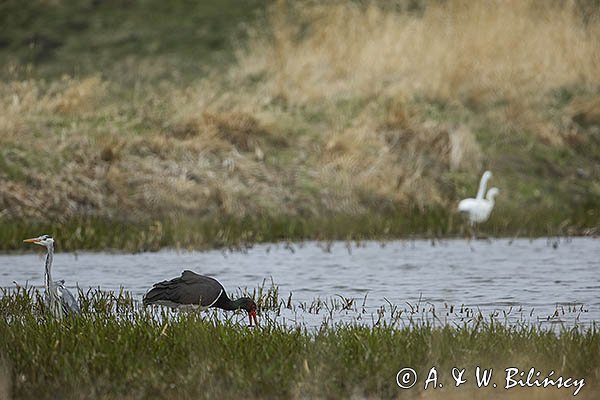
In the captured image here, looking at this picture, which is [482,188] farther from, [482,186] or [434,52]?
[434,52]

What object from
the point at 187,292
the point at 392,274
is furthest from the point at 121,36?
the point at 187,292

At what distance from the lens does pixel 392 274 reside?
46.1 ft

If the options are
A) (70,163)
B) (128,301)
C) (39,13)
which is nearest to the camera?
(128,301)

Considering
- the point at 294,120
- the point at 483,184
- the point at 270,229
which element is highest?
the point at 294,120

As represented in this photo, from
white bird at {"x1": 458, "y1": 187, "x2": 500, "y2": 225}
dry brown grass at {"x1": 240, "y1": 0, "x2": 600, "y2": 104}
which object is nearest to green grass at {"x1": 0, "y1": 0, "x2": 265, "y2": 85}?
dry brown grass at {"x1": 240, "y1": 0, "x2": 600, "y2": 104}

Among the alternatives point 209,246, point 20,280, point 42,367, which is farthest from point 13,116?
point 42,367

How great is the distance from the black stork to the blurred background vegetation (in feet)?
19.3

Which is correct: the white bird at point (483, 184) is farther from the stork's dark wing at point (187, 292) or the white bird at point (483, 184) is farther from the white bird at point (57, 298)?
the white bird at point (57, 298)

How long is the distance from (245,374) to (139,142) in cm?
1271

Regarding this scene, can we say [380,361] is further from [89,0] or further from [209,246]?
[89,0]

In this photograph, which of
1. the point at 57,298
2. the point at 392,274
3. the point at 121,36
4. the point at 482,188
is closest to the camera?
the point at 57,298

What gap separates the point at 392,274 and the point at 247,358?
640cm

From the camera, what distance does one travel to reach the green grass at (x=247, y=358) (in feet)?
23.9

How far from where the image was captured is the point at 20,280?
44.3 ft
